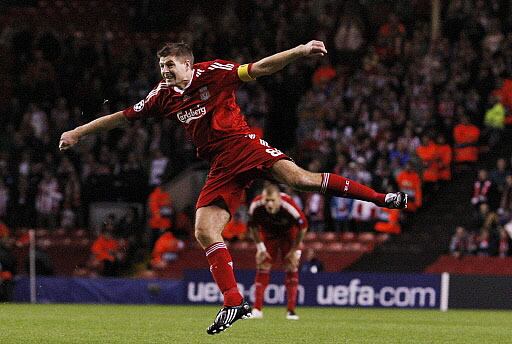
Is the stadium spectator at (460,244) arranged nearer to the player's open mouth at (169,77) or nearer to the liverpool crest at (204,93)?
the liverpool crest at (204,93)

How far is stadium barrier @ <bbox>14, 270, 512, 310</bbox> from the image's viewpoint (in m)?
21.3

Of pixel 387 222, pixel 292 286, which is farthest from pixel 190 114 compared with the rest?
pixel 387 222

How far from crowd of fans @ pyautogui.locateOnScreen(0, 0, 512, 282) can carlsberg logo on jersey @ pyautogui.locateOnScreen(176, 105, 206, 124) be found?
12.8 metres

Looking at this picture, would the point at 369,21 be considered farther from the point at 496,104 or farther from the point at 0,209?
the point at 0,209

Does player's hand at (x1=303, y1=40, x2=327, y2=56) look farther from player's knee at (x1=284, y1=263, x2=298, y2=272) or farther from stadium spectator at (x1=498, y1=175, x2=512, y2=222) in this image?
stadium spectator at (x1=498, y1=175, x2=512, y2=222)

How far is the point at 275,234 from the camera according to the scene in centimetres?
1772

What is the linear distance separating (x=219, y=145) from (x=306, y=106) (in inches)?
615

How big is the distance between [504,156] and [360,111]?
330 cm

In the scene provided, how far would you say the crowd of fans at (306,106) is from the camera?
79.0 feet

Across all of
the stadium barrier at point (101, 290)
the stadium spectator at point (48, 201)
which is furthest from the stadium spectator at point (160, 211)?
the stadium spectator at point (48, 201)

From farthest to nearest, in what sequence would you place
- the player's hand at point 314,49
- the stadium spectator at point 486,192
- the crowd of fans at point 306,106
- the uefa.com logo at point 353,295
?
1. the crowd of fans at point 306,106
2. the stadium spectator at point 486,192
3. the uefa.com logo at point 353,295
4. the player's hand at point 314,49

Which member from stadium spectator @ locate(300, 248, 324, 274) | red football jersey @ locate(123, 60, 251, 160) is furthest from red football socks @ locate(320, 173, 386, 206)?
stadium spectator @ locate(300, 248, 324, 274)

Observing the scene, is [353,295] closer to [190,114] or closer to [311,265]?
[311,265]

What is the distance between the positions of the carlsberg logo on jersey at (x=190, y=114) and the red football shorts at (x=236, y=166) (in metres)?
0.36
